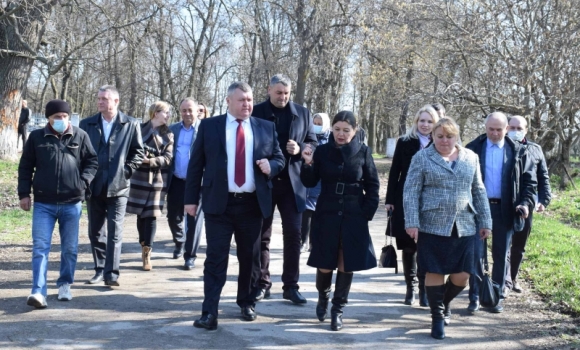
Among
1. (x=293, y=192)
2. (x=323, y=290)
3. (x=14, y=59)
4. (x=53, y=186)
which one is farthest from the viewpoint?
(x=14, y=59)

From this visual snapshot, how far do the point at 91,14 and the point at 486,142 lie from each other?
12359mm

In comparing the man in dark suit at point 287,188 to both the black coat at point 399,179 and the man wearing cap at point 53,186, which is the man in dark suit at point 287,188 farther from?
the man wearing cap at point 53,186

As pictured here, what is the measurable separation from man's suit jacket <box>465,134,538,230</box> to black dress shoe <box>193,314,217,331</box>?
10.6 ft

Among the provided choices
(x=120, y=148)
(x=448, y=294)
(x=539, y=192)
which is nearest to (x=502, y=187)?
(x=539, y=192)

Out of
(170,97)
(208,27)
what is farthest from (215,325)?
(170,97)

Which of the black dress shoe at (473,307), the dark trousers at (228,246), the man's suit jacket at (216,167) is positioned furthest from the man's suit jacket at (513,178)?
the dark trousers at (228,246)

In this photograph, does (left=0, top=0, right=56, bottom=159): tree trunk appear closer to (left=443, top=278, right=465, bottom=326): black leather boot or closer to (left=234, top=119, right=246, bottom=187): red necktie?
(left=234, top=119, right=246, bottom=187): red necktie

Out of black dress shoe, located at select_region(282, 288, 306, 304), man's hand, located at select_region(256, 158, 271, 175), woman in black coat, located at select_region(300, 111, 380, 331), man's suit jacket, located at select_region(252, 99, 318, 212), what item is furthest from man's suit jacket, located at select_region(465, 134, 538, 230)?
man's hand, located at select_region(256, 158, 271, 175)

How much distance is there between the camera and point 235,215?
6.21 metres

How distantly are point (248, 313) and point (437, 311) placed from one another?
1.67 metres

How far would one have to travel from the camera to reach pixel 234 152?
6230 mm

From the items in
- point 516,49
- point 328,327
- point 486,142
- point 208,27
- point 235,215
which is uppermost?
point 208,27

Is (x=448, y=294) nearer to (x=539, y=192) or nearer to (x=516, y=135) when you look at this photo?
(x=539, y=192)

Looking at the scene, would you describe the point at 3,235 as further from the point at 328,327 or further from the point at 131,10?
the point at 131,10
